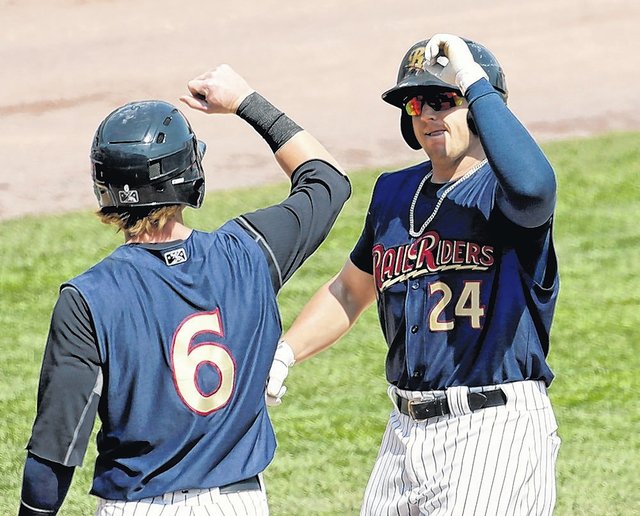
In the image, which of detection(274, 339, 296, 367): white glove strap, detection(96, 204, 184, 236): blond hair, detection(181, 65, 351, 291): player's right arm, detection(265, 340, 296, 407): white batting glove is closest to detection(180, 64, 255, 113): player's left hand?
detection(181, 65, 351, 291): player's right arm

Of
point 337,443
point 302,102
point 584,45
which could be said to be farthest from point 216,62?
point 337,443

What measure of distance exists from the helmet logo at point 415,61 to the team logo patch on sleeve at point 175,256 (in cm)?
120

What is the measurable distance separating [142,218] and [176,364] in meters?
0.38

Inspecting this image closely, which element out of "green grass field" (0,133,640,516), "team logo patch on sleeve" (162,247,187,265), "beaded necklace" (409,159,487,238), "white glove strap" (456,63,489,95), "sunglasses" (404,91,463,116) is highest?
"white glove strap" (456,63,489,95)

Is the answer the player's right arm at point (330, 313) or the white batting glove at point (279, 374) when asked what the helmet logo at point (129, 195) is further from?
the player's right arm at point (330, 313)

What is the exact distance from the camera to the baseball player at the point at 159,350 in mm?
3193

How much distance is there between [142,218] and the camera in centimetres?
335

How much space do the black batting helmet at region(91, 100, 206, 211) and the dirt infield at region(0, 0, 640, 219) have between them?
7970 mm

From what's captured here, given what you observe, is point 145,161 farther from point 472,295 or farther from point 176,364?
point 472,295

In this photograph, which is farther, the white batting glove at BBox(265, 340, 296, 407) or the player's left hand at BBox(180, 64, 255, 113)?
the white batting glove at BBox(265, 340, 296, 407)

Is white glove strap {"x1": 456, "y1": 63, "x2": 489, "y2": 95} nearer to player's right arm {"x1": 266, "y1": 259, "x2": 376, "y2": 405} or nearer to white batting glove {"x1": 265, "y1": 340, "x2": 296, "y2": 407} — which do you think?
player's right arm {"x1": 266, "y1": 259, "x2": 376, "y2": 405}

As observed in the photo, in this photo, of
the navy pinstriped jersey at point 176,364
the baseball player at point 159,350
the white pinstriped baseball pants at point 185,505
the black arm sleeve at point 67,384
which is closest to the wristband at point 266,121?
the baseball player at point 159,350

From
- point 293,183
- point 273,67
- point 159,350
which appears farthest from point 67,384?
point 273,67

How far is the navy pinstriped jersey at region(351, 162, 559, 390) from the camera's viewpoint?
401 centimetres
